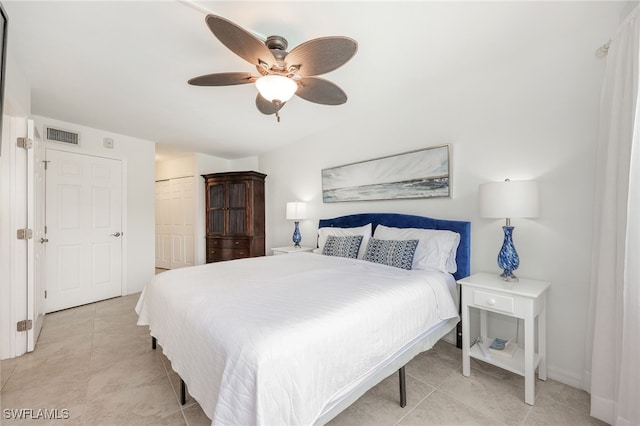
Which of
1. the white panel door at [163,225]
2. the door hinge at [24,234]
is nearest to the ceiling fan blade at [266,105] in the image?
the door hinge at [24,234]

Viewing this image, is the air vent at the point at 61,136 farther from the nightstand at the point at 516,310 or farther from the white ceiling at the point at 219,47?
the nightstand at the point at 516,310

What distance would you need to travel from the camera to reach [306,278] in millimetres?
2074

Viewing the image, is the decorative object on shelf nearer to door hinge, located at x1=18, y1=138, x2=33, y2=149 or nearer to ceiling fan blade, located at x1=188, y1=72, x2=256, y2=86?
ceiling fan blade, located at x1=188, y1=72, x2=256, y2=86

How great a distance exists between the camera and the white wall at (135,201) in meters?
4.02

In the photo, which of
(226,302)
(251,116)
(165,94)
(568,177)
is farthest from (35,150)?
(568,177)

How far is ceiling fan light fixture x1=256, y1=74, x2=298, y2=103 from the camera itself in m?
1.71

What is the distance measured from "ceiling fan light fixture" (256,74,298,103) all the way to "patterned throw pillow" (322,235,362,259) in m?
1.70

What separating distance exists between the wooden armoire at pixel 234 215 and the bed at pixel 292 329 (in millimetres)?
2411

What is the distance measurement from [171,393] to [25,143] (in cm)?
253

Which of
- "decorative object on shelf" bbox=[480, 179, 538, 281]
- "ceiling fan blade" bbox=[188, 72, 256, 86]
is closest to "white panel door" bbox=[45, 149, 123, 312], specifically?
"ceiling fan blade" bbox=[188, 72, 256, 86]

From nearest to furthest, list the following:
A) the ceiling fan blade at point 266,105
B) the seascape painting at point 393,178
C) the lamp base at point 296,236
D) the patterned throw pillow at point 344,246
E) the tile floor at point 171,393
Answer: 1. the tile floor at point 171,393
2. the ceiling fan blade at point 266,105
3. the seascape painting at point 393,178
4. the patterned throw pillow at point 344,246
5. the lamp base at point 296,236

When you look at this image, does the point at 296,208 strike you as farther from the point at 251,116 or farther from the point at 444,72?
the point at 444,72

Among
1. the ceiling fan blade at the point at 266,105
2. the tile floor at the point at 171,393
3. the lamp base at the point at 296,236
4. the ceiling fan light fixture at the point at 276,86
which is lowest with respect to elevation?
the tile floor at the point at 171,393

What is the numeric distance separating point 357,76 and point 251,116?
59.8 inches
